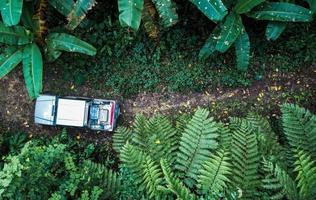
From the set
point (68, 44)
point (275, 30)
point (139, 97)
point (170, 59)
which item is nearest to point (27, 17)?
point (68, 44)

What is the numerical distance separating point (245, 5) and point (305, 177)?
269 cm

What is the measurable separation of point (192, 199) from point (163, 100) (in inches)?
103

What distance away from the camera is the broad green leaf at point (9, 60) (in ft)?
24.0

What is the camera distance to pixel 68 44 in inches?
286

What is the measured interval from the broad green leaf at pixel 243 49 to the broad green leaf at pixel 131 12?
1.69 metres

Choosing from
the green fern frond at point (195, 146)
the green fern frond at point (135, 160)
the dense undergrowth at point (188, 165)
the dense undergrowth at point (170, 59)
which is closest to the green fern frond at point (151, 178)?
the dense undergrowth at point (188, 165)

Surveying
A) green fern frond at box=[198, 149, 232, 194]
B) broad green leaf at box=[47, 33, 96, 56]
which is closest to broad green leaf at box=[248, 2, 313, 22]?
green fern frond at box=[198, 149, 232, 194]

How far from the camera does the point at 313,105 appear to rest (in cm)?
762

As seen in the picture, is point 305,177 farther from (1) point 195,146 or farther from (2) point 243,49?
(2) point 243,49

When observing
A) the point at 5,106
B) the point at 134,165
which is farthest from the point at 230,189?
the point at 5,106

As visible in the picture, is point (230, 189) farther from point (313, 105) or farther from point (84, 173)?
point (313, 105)

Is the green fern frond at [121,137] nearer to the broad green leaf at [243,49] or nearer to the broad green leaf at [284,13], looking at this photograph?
the broad green leaf at [243,49]

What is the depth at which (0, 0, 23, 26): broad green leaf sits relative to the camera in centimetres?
660

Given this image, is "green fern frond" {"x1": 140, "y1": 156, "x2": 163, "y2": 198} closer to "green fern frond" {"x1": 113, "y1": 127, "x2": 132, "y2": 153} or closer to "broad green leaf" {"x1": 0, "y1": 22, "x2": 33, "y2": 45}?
"green fern frond" {"x1": 113, "y1": 127, "x2": 132, "y2": 153}
